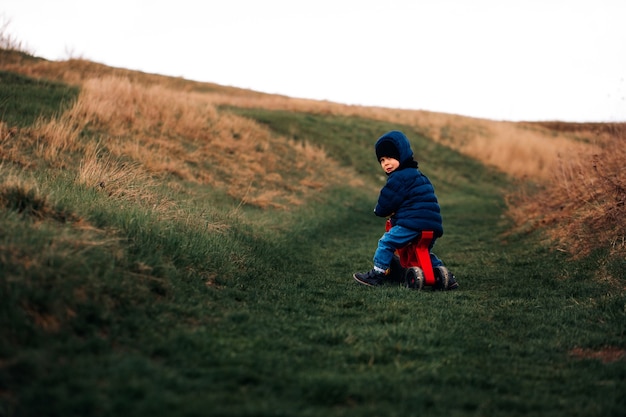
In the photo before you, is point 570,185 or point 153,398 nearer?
point 153,398

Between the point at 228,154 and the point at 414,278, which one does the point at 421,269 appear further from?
the point at 228,154

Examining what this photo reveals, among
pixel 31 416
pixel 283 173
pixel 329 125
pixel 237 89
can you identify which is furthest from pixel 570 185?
pixel 237 89

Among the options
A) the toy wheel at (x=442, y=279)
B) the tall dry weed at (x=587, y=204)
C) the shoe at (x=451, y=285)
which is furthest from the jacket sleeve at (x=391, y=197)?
the tall dry weed at (x=587, y=204)

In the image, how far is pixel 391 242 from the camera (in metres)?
7.10

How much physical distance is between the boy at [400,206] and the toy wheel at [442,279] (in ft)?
0.16

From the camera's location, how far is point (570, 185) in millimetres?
11930

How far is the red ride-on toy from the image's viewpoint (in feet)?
22.5

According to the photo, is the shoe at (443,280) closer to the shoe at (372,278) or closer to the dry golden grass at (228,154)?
the shoe at (372,278)

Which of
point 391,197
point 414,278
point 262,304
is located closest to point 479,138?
point 391,197

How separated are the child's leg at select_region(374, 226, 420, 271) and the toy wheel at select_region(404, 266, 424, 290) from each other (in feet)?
1.02

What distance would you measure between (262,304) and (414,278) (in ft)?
7.40

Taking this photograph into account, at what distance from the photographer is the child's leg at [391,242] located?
708 cm

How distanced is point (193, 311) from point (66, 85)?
1461 centimetres

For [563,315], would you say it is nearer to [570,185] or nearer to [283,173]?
[570,185]
